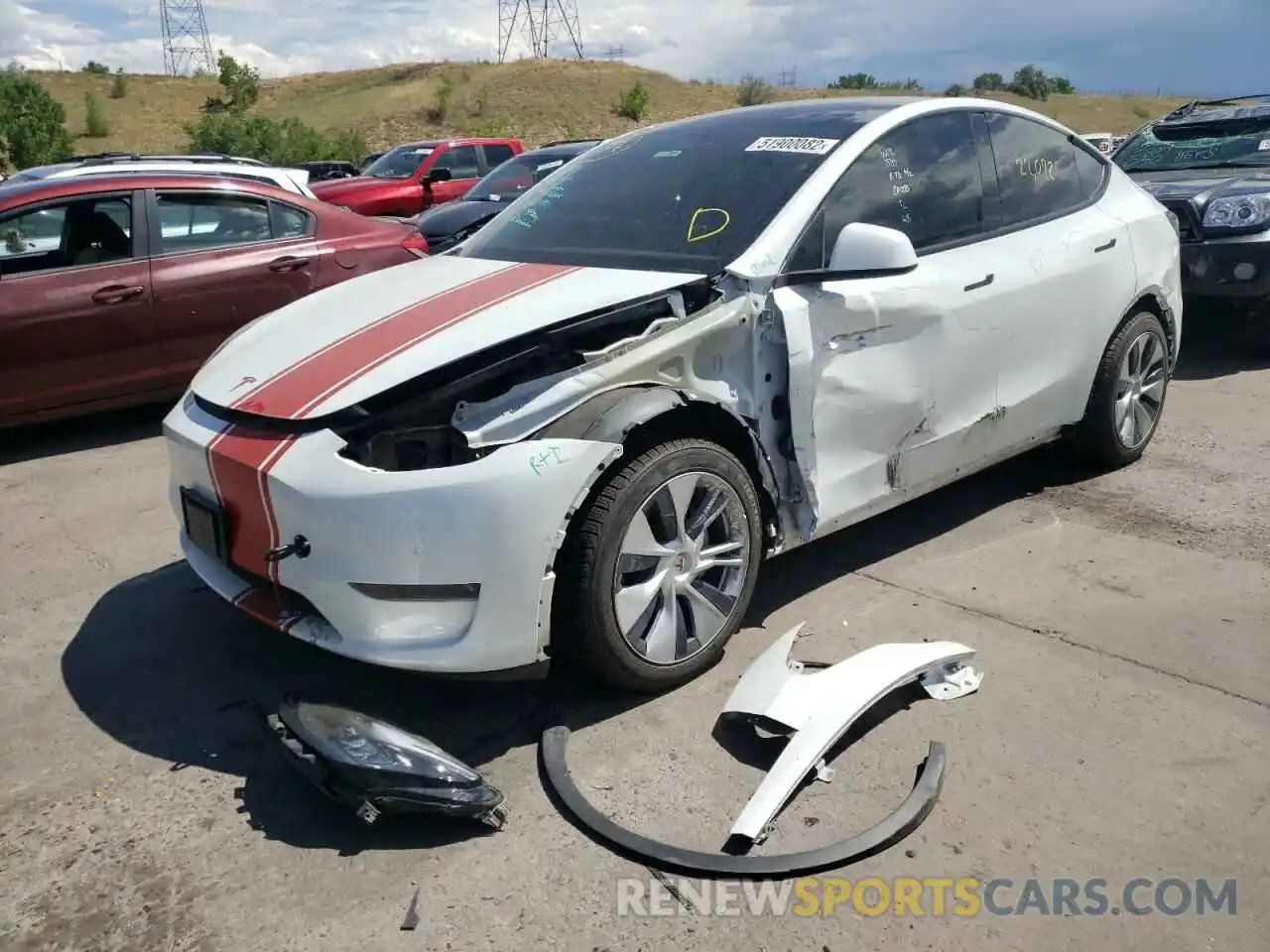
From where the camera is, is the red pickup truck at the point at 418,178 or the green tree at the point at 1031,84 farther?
the green tree at the point at 1031,84

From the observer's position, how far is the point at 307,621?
3004mm

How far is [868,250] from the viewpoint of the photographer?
3480mm

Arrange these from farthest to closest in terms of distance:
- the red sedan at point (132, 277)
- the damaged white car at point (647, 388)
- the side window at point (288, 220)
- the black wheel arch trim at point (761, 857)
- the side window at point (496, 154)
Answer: the side window at point (496, 154) < the side window at point (288, 220) < the red sedan at point (132, 277) < the damaged white car at point (647, 388) < the black wheel arch trim at point (761, 857)

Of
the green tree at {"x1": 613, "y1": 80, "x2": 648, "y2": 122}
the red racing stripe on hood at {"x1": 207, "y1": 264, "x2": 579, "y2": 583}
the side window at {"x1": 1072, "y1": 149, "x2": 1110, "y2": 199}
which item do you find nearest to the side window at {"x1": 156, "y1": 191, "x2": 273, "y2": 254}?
the red racing stripe on hood at {"x1": 207, "y1": 264, "x2": 579, "y2": 583}

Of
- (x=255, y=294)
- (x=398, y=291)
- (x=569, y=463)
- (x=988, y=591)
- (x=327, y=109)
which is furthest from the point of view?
(x=327, y=109)

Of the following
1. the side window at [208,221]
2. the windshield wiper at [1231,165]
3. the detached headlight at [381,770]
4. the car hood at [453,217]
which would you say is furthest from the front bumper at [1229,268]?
the detached headlight at [381,770]

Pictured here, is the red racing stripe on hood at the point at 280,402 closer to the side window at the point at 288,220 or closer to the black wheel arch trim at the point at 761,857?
the black wheel arch trim at the point at 761,857

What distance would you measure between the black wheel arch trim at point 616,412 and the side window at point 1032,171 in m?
1.87

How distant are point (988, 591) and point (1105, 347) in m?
1.46

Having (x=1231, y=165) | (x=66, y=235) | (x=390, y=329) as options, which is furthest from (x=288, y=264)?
(x=1231, y=165)

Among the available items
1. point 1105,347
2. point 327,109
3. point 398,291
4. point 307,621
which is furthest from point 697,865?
point 327,109

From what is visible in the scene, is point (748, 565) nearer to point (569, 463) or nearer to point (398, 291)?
point (569, 463)

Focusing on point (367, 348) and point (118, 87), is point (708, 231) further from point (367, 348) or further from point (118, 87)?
point (118, 87)

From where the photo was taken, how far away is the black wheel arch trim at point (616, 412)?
9.66 ft
